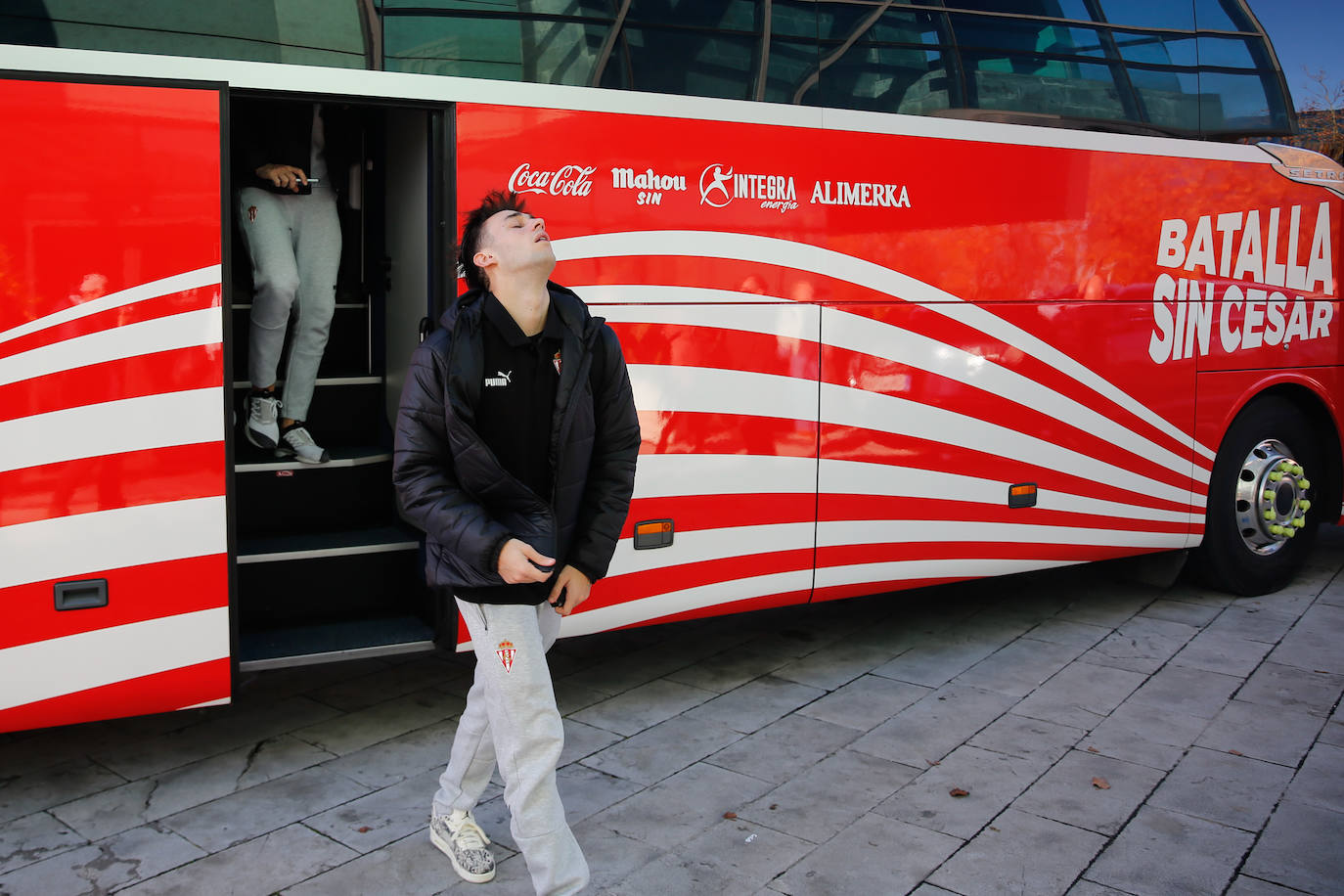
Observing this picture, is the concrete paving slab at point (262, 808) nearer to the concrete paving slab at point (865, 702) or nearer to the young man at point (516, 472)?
the young man at point (516, 472)

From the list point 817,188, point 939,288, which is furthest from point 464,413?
point 939,288

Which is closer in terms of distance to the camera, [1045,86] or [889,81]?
[889,81]

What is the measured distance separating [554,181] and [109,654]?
233 cm

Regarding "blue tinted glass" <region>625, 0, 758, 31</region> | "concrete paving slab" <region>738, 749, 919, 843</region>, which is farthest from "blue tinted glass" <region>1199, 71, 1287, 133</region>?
"concrete paving slab" <region>738, 749, 919, 843</region>

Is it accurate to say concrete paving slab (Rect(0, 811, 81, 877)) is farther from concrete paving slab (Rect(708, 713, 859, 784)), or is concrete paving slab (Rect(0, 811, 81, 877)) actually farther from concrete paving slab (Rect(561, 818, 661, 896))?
concrete paving slab (Rect(708, 713, 859, 784))

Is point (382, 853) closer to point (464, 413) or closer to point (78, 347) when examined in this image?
point (464, 413)

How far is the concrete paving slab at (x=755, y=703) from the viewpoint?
512 cm

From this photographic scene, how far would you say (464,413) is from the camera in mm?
3254

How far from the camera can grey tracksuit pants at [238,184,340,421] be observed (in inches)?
196

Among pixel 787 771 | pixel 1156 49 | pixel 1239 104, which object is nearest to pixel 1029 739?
pixel 787 771

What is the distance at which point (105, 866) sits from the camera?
3781mm

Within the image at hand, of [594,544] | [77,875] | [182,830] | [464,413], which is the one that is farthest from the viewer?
[182,830]

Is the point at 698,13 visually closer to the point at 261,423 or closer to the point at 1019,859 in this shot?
the point at 261,423

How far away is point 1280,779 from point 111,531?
4274 millimetres
